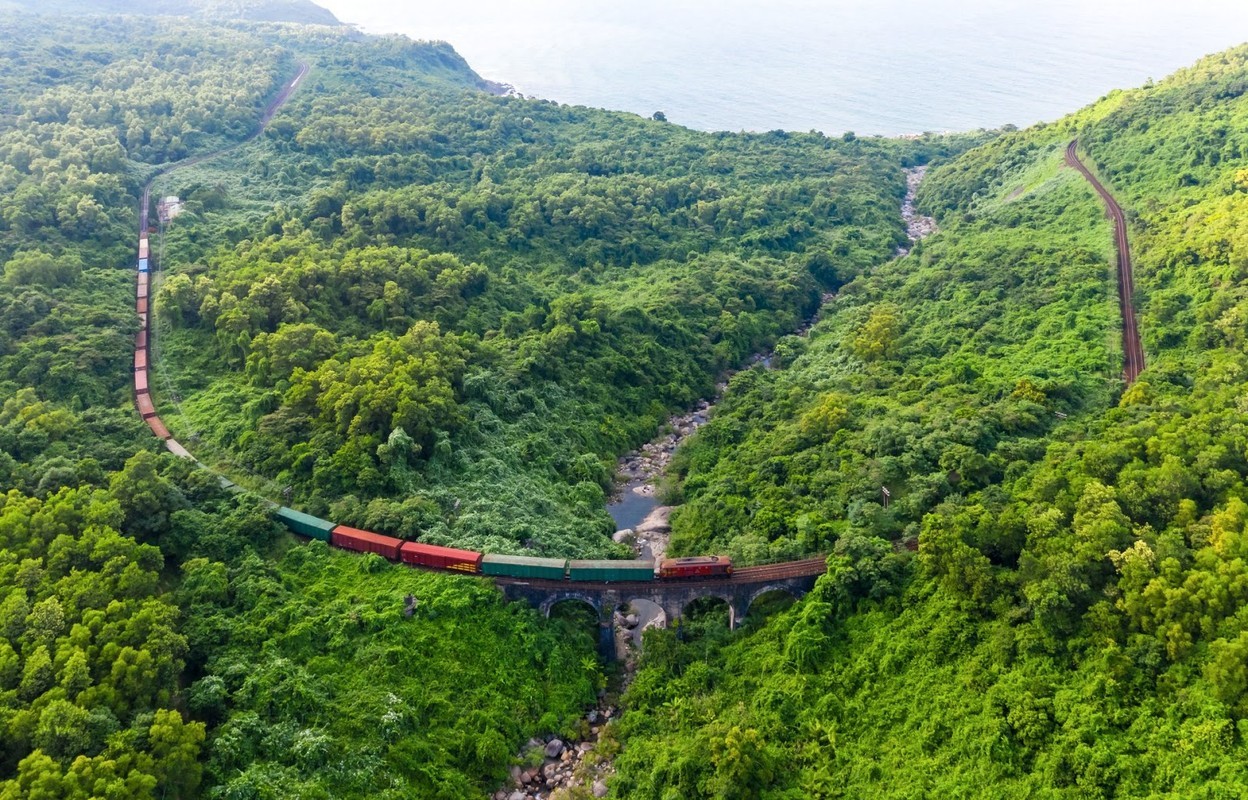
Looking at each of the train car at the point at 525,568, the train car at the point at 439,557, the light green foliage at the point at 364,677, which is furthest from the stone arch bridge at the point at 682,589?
the train car at the point at 439,557

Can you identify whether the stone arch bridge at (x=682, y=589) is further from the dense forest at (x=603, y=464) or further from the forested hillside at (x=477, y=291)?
the forested hillside at (x=477, y=291)

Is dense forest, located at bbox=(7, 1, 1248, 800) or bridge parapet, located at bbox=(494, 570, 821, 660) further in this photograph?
bridge parapet, located at bbox=(494, 570, 821, 660)

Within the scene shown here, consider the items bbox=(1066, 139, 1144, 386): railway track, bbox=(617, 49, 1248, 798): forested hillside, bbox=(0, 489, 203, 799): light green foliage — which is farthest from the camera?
bbox=(1066, 139, 1144, 386): railway track

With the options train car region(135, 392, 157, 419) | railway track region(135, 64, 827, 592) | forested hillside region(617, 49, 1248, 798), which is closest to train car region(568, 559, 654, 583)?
railway track region(135, 64, 827, 592)

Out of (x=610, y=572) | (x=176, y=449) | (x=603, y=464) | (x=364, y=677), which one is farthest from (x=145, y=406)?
(x=610, y=572)

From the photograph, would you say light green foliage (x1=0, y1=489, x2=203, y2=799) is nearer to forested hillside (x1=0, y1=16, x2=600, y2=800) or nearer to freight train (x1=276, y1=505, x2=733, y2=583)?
forested hillside (x1=0, y1=16, x2=600, y2=800)

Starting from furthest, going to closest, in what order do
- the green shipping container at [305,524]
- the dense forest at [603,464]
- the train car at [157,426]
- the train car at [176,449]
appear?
the train car at [157,426]
the train car at [176,449]
the green shipping container at [305,524]
the dense forest at [603,464]
